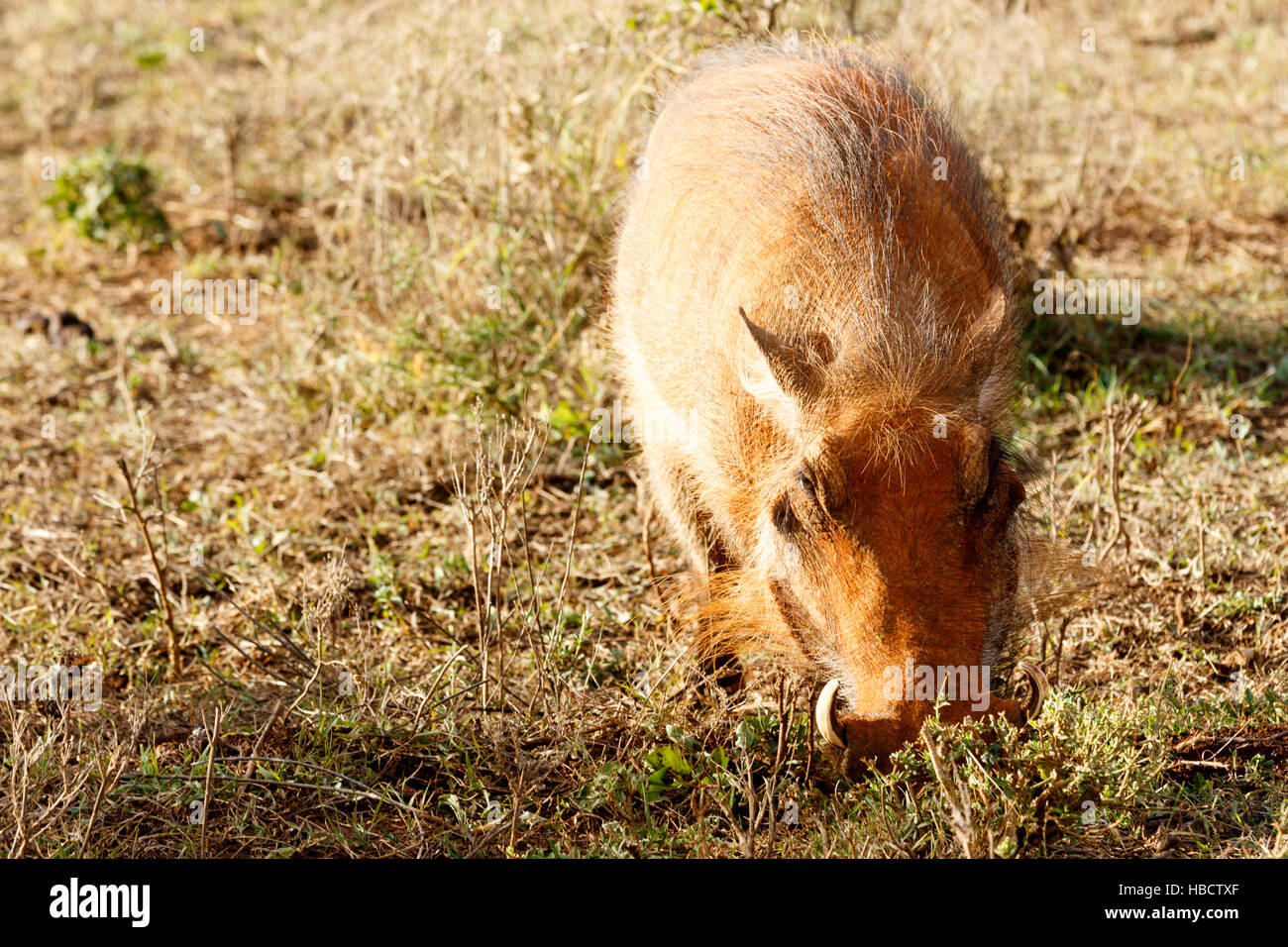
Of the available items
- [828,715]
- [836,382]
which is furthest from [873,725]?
[836,382]

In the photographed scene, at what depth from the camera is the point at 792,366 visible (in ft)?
10.8

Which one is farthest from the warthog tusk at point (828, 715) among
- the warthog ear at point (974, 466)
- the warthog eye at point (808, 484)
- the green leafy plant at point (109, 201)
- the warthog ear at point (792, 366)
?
the green leafy plant at point (109, 201)

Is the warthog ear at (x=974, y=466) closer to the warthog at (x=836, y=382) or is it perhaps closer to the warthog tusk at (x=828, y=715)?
the warthog at (x=836, y=382)

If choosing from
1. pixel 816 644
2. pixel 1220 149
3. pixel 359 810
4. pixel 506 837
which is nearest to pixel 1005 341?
pixel 816 644

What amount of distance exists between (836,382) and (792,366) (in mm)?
123

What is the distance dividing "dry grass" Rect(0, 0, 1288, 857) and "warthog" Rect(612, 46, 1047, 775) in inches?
10.5

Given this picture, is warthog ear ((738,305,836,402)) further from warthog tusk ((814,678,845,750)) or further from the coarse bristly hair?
warthog tusk ((814,678,845,750))

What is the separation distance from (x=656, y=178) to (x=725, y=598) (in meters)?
1.67

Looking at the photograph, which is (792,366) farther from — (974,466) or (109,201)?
(109,201)

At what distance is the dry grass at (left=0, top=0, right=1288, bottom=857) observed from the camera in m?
3.36

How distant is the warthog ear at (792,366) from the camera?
3.28 meters

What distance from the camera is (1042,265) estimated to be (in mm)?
6039

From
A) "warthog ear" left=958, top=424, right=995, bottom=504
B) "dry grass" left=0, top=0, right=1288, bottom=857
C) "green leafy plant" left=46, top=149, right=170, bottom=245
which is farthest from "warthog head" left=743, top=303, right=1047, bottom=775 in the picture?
"green leafy plant" left=46, top=149, right=170, bottom=245
